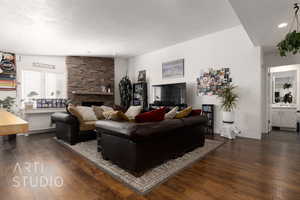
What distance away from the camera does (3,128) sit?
76cm

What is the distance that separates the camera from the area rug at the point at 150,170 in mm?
1746

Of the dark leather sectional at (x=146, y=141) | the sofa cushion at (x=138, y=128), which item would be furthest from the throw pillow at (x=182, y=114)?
the sofa cushion at (x=138, y=128)

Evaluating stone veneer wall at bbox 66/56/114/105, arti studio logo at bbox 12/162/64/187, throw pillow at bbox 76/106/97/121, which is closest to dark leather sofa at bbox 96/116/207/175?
arti studio logo at bbox 12/162/64/187

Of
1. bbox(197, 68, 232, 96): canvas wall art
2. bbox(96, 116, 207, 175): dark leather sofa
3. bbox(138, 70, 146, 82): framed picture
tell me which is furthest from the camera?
bbox(138, 70, 146, 82): framed picture

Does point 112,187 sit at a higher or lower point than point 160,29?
lower

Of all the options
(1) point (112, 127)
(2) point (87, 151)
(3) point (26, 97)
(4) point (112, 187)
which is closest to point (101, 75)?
(3) point (26, 97)

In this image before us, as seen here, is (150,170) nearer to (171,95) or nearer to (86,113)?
(86,113)

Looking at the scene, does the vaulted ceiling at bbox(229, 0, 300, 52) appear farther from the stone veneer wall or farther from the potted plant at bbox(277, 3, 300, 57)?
the stone veneer wall

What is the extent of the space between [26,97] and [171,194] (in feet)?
19.3

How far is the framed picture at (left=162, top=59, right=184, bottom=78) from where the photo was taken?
16.5 ft

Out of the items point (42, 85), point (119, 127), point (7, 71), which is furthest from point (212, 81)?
point (7, 71)

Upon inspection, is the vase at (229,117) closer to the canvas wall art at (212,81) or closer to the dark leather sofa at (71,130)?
the canvas wall art at (212,81)

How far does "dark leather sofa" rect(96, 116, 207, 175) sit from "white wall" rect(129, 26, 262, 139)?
6.77 ft

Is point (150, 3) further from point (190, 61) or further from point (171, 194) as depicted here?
point (171, 194)
